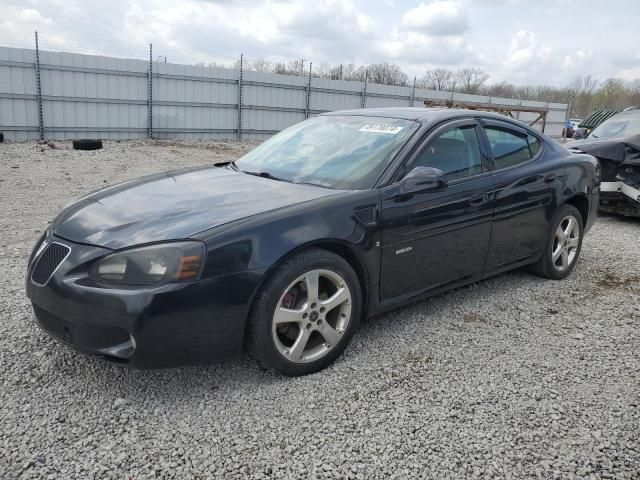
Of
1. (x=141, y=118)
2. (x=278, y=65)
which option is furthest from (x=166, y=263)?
(x=278, y=65)

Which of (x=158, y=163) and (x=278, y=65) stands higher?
(x=278, y=65)

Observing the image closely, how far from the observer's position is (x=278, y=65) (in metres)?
27.3

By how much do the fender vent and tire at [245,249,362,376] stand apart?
0.29m

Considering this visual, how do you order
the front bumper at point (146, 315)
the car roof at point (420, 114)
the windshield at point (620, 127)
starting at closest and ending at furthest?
the front bumper at point (146, 315)
the car roof at point (420, 114)
the windshield at point (620, 127)

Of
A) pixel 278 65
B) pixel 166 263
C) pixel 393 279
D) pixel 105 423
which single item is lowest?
pixel 105 423

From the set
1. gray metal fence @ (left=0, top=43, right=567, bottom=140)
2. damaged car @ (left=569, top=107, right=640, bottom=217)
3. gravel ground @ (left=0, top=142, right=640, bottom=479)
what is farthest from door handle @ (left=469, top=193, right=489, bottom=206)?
gray metal fence @ (left=0, top=43, right=567, bottom=140)

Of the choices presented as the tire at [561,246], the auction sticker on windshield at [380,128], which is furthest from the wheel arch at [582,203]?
the auction sticker on windshield at [380,128]

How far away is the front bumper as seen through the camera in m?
2.51

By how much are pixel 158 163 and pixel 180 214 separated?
10380 mm

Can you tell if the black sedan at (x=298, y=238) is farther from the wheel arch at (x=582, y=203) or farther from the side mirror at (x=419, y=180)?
the wheel arch at (x=582, y=203)

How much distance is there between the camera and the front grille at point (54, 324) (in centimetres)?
267

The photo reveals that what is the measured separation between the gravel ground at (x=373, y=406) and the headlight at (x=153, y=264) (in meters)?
0.67

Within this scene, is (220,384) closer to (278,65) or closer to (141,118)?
(141,118)

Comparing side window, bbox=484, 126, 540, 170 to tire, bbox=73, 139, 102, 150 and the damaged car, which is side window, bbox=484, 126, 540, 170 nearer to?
the damaged car
